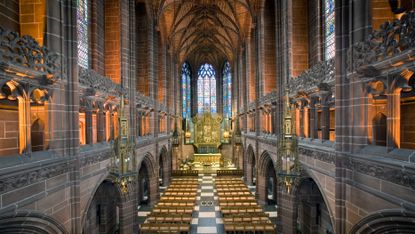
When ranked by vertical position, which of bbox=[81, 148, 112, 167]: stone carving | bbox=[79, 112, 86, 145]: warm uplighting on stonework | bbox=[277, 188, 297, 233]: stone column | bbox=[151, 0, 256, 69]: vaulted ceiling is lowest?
Answer: bbox=[277, 188, 297, 233]: stone column

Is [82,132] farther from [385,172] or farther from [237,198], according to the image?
[385,172]

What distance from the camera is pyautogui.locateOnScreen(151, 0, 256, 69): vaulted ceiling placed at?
2930cm

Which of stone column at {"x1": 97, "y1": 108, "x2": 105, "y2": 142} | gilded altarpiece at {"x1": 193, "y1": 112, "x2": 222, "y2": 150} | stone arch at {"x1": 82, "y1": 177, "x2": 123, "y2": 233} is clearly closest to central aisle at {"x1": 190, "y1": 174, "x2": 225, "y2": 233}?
stone arch at {"x1": 82, "y1": 177, "x2": 123, "y2": 233}

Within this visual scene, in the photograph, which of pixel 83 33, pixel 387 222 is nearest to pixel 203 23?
pixel 83 33

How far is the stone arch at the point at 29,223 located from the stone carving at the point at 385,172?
9004 mm

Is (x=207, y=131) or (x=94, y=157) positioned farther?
(x=207, y=131)

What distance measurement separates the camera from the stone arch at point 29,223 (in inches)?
264

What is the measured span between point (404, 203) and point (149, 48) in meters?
21.5

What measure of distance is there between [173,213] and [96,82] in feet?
35.7

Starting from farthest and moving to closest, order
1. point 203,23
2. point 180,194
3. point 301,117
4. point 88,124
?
point 203,23
point 180,194
point 301,117
point 88,124

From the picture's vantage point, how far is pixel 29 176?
24.2ft

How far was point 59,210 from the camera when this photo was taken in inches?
346

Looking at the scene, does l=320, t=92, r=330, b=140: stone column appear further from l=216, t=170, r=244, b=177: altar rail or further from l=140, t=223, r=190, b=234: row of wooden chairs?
l=216, t=170, r=244, b=177: altar rail

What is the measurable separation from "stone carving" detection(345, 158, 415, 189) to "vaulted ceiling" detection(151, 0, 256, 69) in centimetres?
2008
